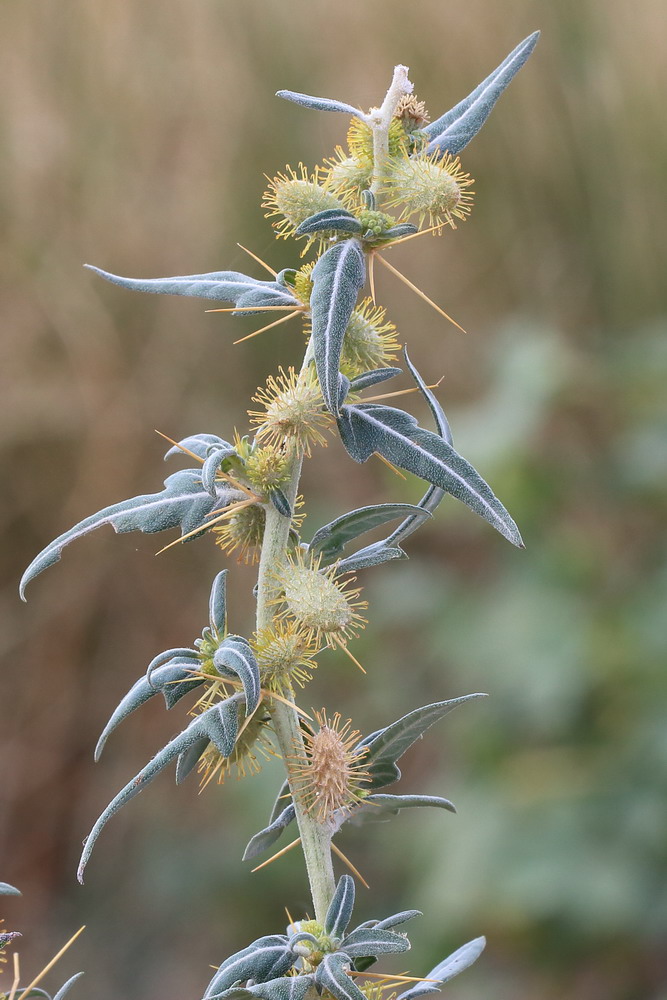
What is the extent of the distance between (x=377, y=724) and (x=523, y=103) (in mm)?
2641

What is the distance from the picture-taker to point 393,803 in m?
0.72

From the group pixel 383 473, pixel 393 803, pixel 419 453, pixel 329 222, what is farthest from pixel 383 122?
pixel 383 473

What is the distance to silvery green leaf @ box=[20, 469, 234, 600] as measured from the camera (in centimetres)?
66

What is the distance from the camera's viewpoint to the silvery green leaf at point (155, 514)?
0.66m

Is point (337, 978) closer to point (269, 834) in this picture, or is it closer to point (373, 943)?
point (373, 943)

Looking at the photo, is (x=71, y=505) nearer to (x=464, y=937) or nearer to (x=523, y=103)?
(x=464, y=937)

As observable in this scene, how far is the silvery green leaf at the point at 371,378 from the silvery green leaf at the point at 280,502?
0.09 metres

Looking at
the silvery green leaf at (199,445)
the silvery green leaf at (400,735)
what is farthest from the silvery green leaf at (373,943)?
the silvery green leaf at (199,445)

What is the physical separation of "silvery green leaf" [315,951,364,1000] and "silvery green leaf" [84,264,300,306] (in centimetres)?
41

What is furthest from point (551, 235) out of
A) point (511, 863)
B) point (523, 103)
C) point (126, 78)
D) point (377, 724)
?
point (511, 863)

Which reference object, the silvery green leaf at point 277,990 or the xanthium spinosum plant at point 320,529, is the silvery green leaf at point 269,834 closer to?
the xanthium spinosum plant at point 320,529

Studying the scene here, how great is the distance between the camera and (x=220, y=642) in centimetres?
68

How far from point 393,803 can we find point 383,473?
11.1 ft

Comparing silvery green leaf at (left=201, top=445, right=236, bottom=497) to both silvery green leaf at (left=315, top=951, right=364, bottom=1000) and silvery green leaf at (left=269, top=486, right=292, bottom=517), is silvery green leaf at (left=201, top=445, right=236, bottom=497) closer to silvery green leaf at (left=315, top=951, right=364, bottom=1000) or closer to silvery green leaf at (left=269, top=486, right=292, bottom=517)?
silvery green leaf at (left=269, top=486, right=292, bottom=517)
